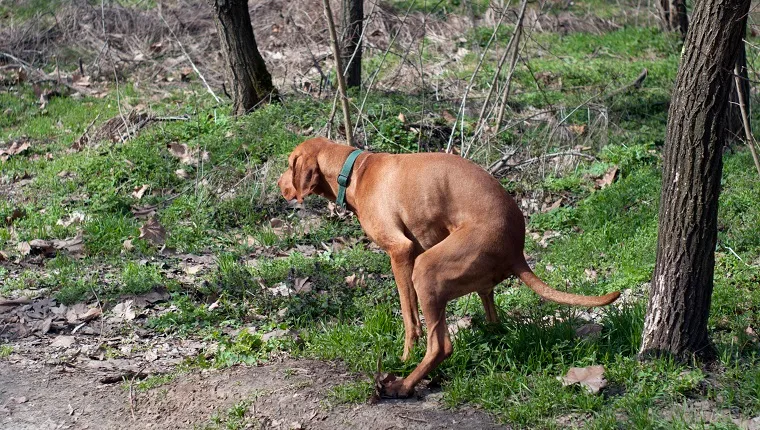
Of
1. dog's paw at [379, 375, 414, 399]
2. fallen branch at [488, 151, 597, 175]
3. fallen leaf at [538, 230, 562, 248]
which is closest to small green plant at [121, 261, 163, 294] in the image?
dog's paw at [379, 375, 414, 399]

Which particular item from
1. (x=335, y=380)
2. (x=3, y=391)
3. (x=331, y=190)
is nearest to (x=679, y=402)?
(x=335, y=380)

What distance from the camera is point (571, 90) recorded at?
1088cm

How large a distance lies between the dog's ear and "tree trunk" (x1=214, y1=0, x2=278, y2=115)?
12.6ft

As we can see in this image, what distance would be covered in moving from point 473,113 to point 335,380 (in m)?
5.27

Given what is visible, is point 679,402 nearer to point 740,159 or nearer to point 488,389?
point 488,389

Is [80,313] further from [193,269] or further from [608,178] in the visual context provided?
[608,178]

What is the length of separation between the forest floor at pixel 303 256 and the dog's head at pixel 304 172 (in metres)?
0.84

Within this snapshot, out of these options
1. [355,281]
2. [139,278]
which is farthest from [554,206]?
[139,278]

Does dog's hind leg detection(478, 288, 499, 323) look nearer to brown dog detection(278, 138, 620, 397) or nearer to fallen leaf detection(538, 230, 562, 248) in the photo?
brown dog detection(278, 138, 620, 397)

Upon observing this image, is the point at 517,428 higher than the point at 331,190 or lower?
lower

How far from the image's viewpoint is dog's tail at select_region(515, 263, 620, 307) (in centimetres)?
439

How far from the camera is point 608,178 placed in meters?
7.98

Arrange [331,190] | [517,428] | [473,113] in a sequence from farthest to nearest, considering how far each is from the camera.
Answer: [473,113] < [331,190] < [517,428]

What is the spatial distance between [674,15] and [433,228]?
959 centimetres
